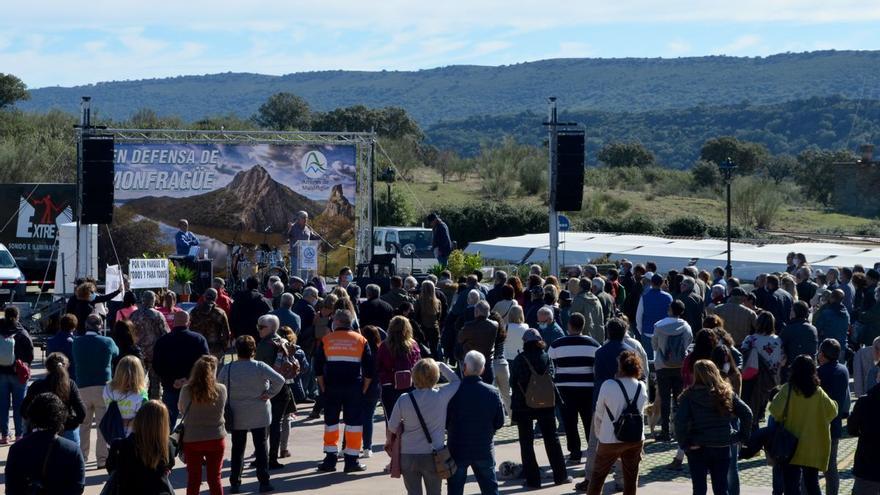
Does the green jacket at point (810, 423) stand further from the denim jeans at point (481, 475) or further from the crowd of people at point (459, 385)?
the denim jeans at point (481, 475)

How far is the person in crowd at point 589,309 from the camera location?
14703mm

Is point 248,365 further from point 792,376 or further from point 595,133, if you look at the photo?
point 595,133

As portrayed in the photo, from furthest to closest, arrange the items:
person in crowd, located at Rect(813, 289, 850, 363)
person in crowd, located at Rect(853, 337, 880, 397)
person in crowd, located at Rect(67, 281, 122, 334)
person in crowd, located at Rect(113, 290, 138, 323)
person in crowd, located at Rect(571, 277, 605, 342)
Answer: person in crowd, located at Rect(571, 277, 605, 342) < person in crowd, located at Rect(813, 289, 850, 363) < person in crowd, located at Rect(67, 281, 122, 334) < person in crowd, located at Rect(113, 290, 138, 323) < person in crowd, located at Rect(853, 337, 880, 397)

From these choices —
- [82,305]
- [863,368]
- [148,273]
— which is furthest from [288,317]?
[148,273]

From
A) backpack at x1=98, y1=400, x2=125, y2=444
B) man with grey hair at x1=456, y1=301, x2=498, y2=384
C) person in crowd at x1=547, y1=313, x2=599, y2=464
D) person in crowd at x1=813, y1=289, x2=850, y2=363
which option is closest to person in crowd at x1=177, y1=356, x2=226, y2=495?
backpack at x1=98, y1=400, x2=125, y2=444

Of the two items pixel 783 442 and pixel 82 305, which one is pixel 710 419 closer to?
pixel 783 442

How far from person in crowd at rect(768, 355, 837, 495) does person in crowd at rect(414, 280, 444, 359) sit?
7.39m

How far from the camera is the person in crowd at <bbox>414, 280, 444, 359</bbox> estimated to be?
52.9ft

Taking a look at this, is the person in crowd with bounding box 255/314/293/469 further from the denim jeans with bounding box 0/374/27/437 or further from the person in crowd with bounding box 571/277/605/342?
the person in crowd with bounding box 571/277/605/342

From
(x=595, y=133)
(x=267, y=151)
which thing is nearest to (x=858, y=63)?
(x=595, y=133)

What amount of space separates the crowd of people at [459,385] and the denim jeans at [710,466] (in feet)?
0.04

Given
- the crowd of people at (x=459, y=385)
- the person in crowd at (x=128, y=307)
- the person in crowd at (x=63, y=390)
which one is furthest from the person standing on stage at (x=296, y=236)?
the person in crowd at (x=63, y=390)

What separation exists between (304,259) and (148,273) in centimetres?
590

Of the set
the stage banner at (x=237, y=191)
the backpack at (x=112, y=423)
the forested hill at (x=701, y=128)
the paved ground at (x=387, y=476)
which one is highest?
the forested hill at (x=701, y=128)
